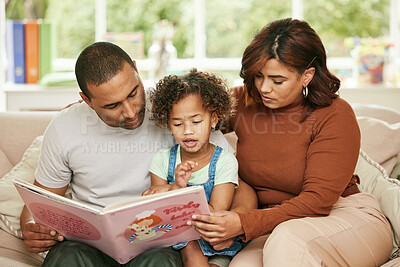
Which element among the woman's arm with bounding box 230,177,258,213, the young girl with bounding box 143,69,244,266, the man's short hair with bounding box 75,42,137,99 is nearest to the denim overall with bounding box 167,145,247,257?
the young girl with bounding box 143,69,244,266

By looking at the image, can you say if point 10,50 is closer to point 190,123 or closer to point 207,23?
point 207,23

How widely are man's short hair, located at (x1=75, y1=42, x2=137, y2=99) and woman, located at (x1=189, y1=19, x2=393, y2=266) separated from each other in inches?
18.2

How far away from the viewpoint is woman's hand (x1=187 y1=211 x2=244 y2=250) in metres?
1.55

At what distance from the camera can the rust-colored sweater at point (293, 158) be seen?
65.6 inches

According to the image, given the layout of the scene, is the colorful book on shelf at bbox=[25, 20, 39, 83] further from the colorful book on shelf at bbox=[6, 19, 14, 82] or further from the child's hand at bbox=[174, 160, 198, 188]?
the child's hand at bbox=[174, 160, 198, 188]

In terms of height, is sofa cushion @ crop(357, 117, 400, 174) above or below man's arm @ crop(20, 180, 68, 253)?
above

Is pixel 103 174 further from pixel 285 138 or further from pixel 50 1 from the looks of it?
pixel 50 1

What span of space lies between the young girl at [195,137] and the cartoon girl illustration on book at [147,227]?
0.17 m

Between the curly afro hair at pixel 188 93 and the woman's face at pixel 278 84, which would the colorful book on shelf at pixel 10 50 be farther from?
the woman's face at pixel 278 84

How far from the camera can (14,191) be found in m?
2.01

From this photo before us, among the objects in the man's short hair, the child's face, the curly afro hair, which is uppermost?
the man's short hair

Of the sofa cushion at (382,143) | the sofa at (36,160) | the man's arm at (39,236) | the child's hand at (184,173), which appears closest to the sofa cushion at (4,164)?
the sofa at (36,160)

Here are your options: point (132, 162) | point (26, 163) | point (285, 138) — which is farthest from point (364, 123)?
point (26, 163)

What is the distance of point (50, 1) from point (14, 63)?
2.34 feet
